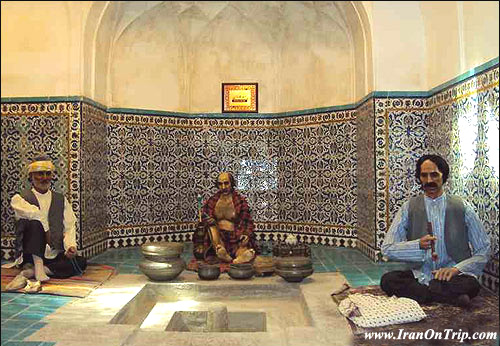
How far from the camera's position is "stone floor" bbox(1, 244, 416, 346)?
311 centimetres

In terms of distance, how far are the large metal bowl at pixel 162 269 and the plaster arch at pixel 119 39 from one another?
262 centimetres

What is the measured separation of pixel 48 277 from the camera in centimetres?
484

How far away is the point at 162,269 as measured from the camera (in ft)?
15.3

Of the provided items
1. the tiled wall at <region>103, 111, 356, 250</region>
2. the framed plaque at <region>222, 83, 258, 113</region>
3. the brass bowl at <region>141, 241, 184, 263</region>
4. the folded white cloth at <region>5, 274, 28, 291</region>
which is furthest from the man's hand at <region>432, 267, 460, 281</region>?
the framed plaque at <region>222, 83, 258, 113</region>

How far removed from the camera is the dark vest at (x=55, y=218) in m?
4.88

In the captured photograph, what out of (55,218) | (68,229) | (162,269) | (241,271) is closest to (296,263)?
(241,271)

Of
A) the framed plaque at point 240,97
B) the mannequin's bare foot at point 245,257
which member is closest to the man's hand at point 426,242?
the mannequin's bare foot at point 245,257

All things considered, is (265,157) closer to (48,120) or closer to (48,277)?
(48,120)

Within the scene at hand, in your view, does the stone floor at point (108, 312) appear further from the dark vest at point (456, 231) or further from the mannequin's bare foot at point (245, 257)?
the dark vest at point (456, 231)

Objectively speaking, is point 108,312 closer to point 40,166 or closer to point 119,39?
point 40,166

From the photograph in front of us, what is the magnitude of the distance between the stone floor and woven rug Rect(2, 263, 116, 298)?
99mm

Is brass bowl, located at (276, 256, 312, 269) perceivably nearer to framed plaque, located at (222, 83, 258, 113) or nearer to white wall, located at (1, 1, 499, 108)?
white wall, located at (1, 1, 499, 108)

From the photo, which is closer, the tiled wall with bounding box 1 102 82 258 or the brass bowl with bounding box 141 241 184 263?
the brass bowl with bounding box 141 241 184 263

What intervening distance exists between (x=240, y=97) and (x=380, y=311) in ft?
16.4
